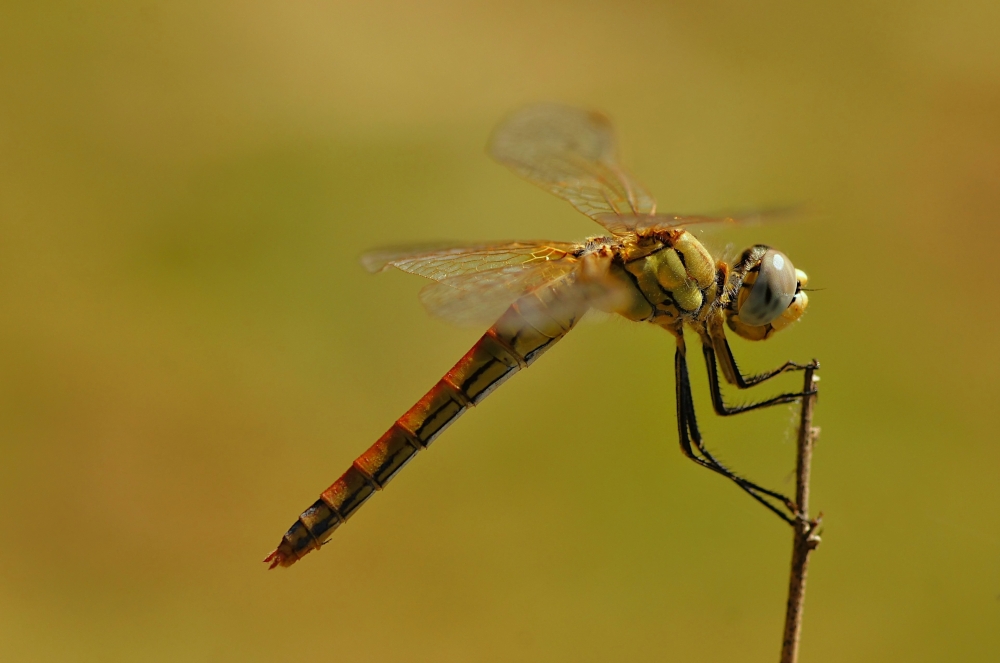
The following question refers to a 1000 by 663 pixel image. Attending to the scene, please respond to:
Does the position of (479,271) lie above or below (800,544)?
above

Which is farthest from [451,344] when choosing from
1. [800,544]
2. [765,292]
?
[800,544]

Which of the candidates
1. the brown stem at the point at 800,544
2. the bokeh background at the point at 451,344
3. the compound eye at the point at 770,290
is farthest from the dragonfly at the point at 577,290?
the bokeh background at the point at 451,344

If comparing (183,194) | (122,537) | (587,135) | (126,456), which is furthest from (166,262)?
(587,135)

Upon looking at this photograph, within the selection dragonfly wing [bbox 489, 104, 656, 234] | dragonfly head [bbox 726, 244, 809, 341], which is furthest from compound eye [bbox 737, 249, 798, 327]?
dragonfly wing [bbox 489, 104, 656, 234]

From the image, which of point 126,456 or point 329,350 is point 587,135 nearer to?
point 329,350

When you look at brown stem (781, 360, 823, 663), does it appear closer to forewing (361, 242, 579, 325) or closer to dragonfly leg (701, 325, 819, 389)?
dragonfly leg (701, 325, 819, 389)

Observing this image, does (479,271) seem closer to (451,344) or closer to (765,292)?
(765,292)
